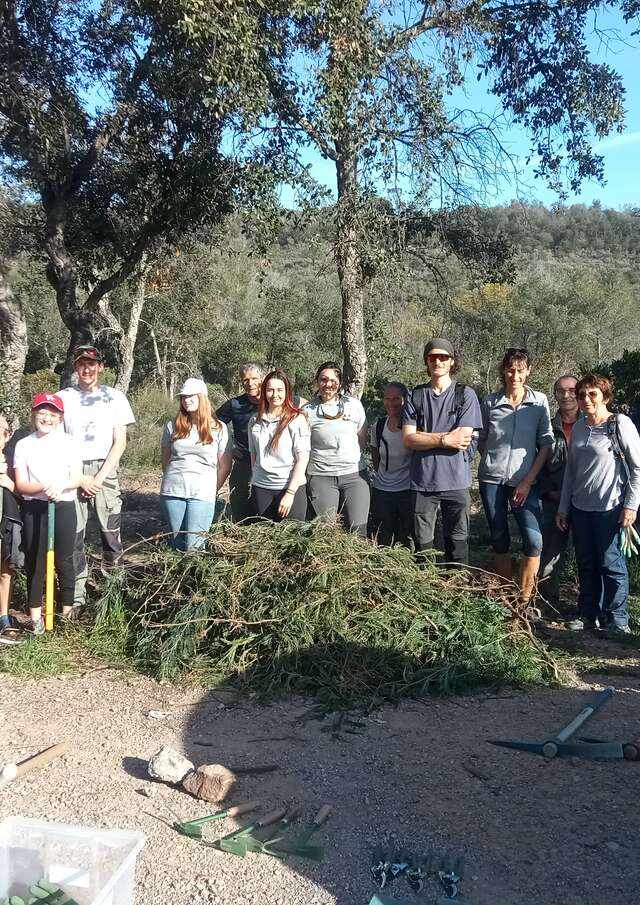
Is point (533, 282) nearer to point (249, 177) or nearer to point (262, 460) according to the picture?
point (249, 177)

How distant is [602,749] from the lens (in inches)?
153

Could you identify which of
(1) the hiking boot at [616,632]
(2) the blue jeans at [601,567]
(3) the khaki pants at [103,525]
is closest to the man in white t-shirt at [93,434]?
(3) the khaki pants at [103,525]

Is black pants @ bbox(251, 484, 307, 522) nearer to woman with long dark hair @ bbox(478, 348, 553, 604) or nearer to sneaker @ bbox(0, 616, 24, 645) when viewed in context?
woman with long dark hair @ bbox(478, 348, 553, 604)

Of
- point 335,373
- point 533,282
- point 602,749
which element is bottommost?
point 602,749

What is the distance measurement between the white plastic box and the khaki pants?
Result: 9.89 ft

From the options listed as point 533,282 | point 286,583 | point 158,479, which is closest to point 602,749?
point 286,583

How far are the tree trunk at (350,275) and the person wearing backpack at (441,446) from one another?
7.15ft

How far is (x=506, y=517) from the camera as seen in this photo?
5930mm

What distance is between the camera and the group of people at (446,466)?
5.64m

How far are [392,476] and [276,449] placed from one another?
0.90 meters

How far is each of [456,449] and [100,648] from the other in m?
2.71

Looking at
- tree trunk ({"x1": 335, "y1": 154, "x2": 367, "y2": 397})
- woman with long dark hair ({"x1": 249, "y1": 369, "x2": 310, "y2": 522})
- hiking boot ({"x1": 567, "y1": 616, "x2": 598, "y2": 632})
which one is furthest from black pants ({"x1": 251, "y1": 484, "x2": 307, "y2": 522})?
tree trunk ({"x1": 335, "y1": 154, "x2": 367, "y2": 397})

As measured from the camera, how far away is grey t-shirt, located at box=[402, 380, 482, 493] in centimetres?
563

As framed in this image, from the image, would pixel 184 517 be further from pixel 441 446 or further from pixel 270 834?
pixel 270 834
